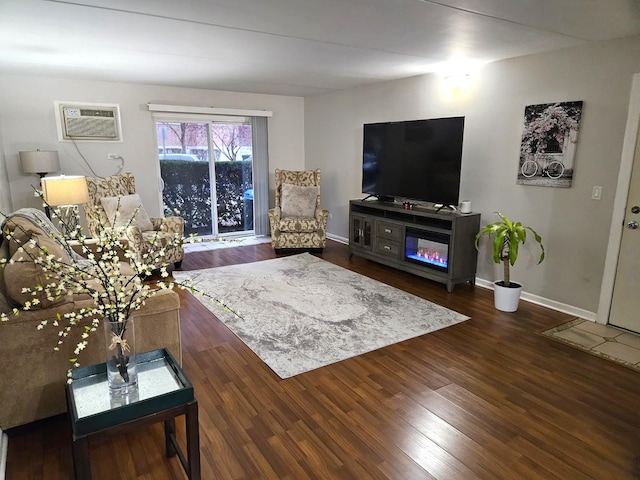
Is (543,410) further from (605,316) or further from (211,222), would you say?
(211,222)

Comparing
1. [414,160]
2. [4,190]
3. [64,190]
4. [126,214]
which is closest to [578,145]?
[414,160]

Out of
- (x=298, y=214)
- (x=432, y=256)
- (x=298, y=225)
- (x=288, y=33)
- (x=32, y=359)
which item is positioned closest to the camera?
(x=32, y=359)

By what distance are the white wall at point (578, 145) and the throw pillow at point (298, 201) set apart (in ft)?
5.64

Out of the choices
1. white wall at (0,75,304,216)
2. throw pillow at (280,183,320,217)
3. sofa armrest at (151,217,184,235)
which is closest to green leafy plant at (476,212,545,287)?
throw pillow at (280,183,320,217)

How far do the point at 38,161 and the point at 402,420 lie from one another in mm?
4989

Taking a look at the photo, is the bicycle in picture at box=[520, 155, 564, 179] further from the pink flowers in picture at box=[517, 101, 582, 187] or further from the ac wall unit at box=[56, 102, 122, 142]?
the ac wall unit at box=[56, 102, 122, 142]

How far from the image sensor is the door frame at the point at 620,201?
3.21m

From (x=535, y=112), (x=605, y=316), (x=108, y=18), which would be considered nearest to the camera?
(x=108, y=18)

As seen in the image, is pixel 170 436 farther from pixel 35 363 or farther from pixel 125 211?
pixel 125 211

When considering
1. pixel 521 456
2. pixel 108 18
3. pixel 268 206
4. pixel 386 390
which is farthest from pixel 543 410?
pixel 268 206

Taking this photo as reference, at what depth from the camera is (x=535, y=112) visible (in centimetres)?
386

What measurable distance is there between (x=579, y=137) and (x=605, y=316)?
1.57 metres

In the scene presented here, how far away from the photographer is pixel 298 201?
6164mm

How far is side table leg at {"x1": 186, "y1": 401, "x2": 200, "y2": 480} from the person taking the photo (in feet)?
5.40
